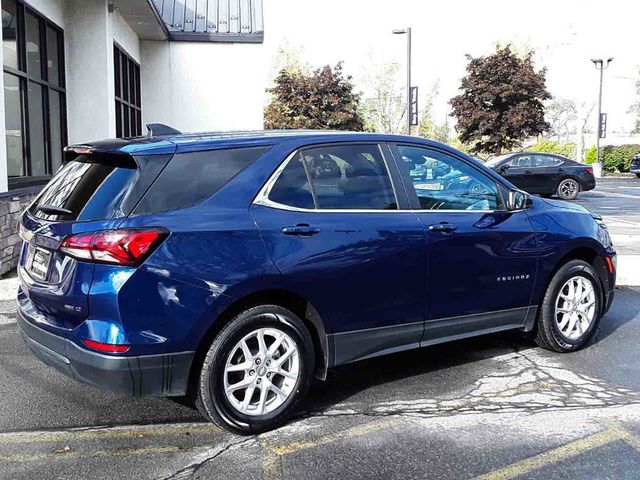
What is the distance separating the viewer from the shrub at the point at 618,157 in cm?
4234

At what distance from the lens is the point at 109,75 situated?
11766 millimetres

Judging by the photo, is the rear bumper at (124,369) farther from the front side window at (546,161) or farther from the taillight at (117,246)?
the front side window at (546,161)

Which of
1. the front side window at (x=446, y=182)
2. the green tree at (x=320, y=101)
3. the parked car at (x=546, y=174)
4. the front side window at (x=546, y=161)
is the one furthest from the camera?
the green tree at (x=320, y=101)

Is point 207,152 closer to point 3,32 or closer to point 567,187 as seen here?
point 3,32

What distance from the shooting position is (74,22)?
1147 cm

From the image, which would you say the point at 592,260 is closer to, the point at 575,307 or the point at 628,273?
the point at 575,307

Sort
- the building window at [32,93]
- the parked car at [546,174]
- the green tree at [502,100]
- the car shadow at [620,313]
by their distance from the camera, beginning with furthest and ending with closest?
the green tree at [502,100], the parked car at [546,174], the building window at [32,93], the car shadow at [620,313]

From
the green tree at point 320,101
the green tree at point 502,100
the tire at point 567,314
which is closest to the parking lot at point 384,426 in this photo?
the tire at point 567,314

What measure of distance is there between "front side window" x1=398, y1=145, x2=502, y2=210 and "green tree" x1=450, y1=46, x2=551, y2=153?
3253cm

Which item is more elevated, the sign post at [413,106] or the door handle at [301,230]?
the sign post at [413,106]

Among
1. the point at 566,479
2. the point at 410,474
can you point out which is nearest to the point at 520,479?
the point at 566,479

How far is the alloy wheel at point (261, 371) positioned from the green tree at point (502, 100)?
3413 centimetres

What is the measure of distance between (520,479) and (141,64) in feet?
53.2

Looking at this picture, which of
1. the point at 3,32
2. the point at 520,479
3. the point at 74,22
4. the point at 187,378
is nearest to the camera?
the point at 520,479
